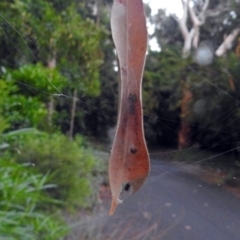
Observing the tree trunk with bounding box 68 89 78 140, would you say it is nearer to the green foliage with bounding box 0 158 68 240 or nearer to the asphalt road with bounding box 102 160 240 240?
the green foliage with bounding box 0 158 68 240

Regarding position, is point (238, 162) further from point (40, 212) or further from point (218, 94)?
point (40, 212)

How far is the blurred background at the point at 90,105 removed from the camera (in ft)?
6.26

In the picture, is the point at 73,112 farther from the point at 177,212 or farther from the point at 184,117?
the point at 177,212

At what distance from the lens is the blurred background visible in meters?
1.91

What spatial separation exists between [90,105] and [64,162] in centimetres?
32

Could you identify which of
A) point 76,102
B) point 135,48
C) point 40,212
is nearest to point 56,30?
point 76,102

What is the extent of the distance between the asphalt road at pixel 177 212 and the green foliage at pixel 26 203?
0.90 ft

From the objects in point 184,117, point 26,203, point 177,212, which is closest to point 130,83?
point 184,117

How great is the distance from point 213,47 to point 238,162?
0.45 m

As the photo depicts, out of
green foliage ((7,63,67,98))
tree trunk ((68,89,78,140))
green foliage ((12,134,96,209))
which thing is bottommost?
green foliage ((12,134,96,209))

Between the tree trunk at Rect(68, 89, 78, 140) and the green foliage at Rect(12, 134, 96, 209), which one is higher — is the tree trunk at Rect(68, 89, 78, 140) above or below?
Answer: above

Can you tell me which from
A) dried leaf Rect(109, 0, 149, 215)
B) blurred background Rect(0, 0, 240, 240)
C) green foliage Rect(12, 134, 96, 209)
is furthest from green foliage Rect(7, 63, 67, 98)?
dried leaf Rect(109, 0, 149, 215)

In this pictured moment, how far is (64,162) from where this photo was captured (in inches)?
85.9

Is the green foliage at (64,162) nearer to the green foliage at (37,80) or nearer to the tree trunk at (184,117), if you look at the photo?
the green foliage at (37,80)
